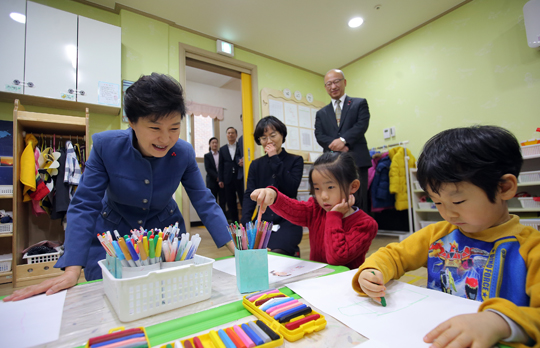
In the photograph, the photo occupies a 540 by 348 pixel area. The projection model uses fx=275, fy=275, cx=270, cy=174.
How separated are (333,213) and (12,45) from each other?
8.74 feet

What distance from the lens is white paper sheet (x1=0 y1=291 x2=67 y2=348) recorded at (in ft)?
1.37

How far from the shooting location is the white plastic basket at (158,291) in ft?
1.55

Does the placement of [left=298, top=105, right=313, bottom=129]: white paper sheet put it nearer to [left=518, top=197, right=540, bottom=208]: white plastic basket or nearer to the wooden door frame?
the wooden door frame

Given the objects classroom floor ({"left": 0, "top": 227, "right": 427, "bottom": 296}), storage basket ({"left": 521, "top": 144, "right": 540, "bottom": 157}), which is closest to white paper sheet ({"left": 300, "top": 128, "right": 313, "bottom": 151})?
classroom floor ({"left": 0, "top": 227, "right": 427, "bottom": 296})

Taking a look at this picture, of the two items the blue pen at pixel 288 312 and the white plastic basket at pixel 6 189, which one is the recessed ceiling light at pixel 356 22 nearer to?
the blue pen at pixel 288 312

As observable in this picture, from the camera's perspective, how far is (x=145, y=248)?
531 mm

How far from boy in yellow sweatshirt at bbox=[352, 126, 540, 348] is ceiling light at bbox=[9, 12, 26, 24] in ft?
9.61

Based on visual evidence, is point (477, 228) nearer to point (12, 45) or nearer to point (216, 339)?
point (216, 339)

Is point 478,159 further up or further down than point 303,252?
further up

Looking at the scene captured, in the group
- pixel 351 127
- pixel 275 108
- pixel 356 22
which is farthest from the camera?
pixel 275 108

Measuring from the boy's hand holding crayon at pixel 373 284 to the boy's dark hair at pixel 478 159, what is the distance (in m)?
0.25

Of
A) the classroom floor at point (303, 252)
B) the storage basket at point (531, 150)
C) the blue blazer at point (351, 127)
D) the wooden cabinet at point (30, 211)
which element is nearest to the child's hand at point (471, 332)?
the classroom floor at point (303, 252)

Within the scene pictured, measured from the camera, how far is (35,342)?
41cm

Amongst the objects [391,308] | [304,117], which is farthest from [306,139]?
[391,308]
